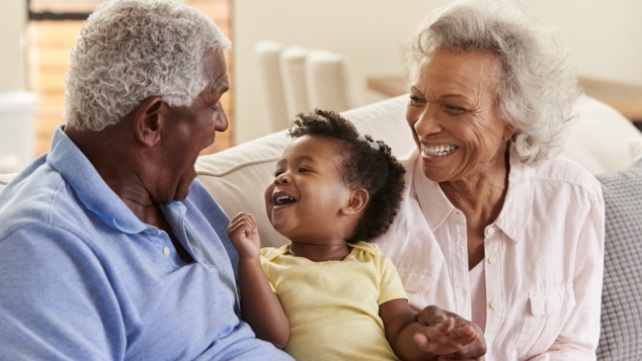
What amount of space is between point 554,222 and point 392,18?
14.6 ft

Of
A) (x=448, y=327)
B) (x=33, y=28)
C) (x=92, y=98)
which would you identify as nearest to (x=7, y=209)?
(x=92, y=98)

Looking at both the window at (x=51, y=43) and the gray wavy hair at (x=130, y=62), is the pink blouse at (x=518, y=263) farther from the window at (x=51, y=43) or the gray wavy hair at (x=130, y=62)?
the window at (x=51, y=43)

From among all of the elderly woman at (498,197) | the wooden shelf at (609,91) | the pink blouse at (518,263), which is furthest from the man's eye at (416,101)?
the wooden shelf at (609,91)

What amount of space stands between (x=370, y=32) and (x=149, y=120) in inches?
195

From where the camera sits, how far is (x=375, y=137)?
230cm

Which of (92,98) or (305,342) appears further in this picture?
(305,342)

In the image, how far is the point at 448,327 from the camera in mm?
1734

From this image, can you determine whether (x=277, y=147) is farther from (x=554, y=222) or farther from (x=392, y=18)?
(x=392, y=18)

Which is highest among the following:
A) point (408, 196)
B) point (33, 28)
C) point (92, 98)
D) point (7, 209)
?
point (92, 98)

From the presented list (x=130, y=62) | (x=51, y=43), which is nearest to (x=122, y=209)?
(x=130, y=62)

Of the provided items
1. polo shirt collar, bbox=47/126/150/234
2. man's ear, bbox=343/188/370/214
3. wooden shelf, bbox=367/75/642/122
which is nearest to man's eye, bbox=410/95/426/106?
man's ear, bbox=343/188/370/214

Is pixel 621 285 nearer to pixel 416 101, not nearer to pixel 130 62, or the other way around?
pixel 416 101

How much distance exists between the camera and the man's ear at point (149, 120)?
5.12ft

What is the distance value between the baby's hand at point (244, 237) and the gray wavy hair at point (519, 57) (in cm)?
54
